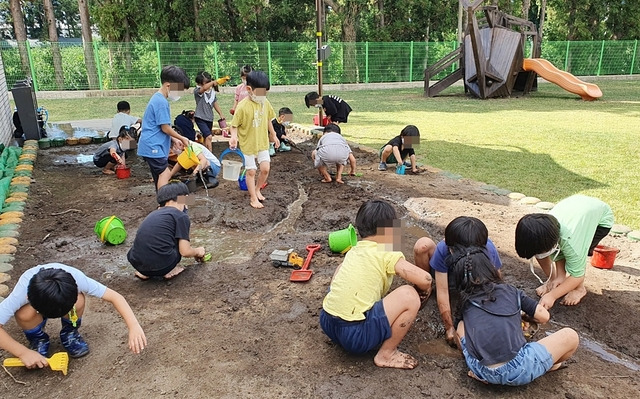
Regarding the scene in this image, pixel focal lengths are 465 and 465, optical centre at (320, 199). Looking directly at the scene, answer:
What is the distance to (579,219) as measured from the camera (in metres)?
2.96

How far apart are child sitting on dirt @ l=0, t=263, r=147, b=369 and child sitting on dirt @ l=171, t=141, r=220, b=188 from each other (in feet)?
10.1

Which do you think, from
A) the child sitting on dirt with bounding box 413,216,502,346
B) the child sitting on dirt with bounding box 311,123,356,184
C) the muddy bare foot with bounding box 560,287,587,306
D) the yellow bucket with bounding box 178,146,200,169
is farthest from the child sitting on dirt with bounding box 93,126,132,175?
the muddy bare foot with bounding box 560,287,587,306

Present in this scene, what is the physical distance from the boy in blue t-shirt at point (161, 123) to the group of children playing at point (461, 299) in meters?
3.17

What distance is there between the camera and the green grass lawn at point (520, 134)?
571 cm

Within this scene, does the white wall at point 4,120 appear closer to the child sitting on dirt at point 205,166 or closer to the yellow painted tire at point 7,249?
the child sitting on dirt at point 205,166

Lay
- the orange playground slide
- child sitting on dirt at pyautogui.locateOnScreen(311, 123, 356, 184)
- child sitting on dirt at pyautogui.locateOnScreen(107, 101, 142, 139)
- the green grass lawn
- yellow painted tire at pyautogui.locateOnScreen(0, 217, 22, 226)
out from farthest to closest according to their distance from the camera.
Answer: the orange playground slide → child sitting on dirt at pyautogui.locateOnScreen(107, 101, 142, 139) → child sitting on dirt at pyautogui.locateOnScreen(311, 123, 356, 184) → the green grass lawn → yellow painted tire at pyautogui.locateOnScreen(0, 217, 22, 226)

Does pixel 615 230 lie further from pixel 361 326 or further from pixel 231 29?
pixel 231 29

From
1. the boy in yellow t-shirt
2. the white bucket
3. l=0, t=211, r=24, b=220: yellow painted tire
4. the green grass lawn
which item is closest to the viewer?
l=0, t=211, r=24, b=220: yellow painted tire

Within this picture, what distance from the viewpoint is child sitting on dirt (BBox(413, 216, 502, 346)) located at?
8.11 feet

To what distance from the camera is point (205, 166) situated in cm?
583

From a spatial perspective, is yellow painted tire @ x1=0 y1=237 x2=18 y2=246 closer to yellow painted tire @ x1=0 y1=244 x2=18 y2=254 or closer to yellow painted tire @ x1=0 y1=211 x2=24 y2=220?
yellow painted tire @ x1=0 y1=244 x2=18 y2=254

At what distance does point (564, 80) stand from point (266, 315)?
54.7 feet

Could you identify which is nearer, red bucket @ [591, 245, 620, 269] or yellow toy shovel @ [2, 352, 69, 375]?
yellow toy shovel @ [2, 352, 69, 375]

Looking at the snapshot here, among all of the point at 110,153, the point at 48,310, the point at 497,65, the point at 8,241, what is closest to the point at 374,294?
the point at 48,310
